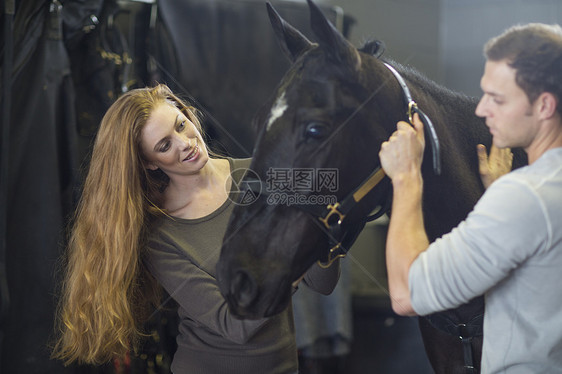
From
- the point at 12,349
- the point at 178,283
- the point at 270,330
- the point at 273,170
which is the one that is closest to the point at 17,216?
the point at 12,349

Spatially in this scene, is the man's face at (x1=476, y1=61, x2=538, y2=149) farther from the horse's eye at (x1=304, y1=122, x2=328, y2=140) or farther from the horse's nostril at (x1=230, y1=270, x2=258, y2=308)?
the horse's nostril at (x1=230, y1=270, x2=258, y2=308)

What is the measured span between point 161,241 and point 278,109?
1.34ft

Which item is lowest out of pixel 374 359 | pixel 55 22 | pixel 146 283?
pixel 374 359

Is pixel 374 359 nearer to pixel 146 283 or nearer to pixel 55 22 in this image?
pixel 146 283

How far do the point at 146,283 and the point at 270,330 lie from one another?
1.01 ft

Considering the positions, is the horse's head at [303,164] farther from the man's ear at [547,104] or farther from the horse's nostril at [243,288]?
the man's ear at [547,104]

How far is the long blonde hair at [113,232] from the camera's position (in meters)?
0.98

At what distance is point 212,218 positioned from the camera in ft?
3.34

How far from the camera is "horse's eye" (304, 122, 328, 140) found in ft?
2.53

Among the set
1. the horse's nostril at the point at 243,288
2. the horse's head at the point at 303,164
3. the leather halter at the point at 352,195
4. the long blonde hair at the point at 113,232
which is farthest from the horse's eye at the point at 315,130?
the long blonde hair at the point at 113,232

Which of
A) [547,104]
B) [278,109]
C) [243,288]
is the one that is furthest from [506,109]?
[243,288]

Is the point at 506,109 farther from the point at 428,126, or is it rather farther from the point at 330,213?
the point at 330,213

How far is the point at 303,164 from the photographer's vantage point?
0.78 metres

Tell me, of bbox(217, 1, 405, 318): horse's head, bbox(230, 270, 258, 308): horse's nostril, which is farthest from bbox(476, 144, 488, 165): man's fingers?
bbox(230, 270, 258, 308): horse's nostril
